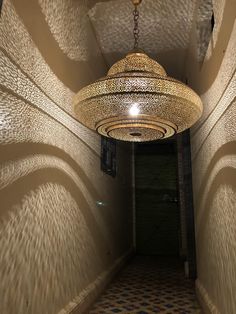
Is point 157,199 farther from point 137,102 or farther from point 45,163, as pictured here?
point 137,102

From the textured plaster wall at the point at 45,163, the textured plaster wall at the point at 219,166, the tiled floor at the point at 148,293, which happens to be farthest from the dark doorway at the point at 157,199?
the textured plaster wall at the point at 219,166

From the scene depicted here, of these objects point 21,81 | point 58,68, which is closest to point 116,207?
point 58,68

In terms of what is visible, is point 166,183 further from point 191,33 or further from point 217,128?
point 217,128

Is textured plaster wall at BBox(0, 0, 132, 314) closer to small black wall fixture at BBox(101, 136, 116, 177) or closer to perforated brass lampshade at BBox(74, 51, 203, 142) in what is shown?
perforated brass lampshade at BBox(74, 51, 203, 142)

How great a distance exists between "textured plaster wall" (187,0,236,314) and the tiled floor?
1.24 ft

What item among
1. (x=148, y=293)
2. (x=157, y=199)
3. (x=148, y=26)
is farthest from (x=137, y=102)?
Answer: (x=157, y=199)

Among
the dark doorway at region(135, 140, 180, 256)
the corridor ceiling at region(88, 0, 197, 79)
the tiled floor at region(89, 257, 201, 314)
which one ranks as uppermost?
the corridor ceiling at region(88, 0, 197, 79)

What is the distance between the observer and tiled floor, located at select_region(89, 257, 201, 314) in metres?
2.86

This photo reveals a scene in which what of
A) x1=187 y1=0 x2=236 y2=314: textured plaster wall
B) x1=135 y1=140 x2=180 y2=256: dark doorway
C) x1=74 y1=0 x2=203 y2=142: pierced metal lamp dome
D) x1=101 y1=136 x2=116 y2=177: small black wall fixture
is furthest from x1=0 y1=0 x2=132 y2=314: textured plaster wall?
x1=135 y1=140 x2=180 y2=256: dark doorway

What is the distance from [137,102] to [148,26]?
2.26 metres

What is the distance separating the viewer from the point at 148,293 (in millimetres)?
3426

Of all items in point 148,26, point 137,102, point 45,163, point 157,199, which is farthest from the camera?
point 157,199

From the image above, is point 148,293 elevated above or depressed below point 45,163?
below

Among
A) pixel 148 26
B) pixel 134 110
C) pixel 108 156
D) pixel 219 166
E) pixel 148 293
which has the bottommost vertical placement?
pixel 148 293
